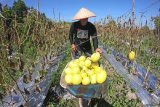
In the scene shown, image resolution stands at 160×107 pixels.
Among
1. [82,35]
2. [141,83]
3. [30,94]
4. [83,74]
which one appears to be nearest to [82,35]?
[82,35]

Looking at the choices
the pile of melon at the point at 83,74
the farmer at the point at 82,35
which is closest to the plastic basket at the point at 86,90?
the pile of melon at the point at 83,74

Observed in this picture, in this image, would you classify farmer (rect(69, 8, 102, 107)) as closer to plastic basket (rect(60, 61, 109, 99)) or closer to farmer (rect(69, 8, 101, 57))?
farmer (rect(69, 8, 101, 57))

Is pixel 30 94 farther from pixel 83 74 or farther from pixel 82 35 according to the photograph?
pixel 83 74

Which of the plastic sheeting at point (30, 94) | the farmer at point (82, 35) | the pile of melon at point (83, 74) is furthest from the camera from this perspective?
the farmer at point (82, 35)

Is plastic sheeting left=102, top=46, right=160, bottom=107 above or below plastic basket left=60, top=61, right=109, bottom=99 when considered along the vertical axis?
below

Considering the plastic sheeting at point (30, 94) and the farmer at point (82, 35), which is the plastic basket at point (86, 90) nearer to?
the plastic sheeting at point (30, 94)

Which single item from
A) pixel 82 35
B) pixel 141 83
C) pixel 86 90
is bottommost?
pixel 141 83

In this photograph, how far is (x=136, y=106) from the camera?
4.51 metres

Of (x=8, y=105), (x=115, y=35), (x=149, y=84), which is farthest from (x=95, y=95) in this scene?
(x=115, y=35)

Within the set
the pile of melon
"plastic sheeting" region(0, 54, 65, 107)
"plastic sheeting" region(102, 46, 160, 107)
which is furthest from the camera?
"plastic sheeting" region(102, 46, 160, 107)

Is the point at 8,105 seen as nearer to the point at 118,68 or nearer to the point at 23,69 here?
the point at 23,69

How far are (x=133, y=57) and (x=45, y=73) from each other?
6.07 feet

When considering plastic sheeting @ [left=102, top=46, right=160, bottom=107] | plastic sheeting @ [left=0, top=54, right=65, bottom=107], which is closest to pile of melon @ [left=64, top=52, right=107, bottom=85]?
plastic sheeting @ [left=0, top=54, right=65, bottom=107]

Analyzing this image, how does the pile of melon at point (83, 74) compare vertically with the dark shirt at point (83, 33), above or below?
below
